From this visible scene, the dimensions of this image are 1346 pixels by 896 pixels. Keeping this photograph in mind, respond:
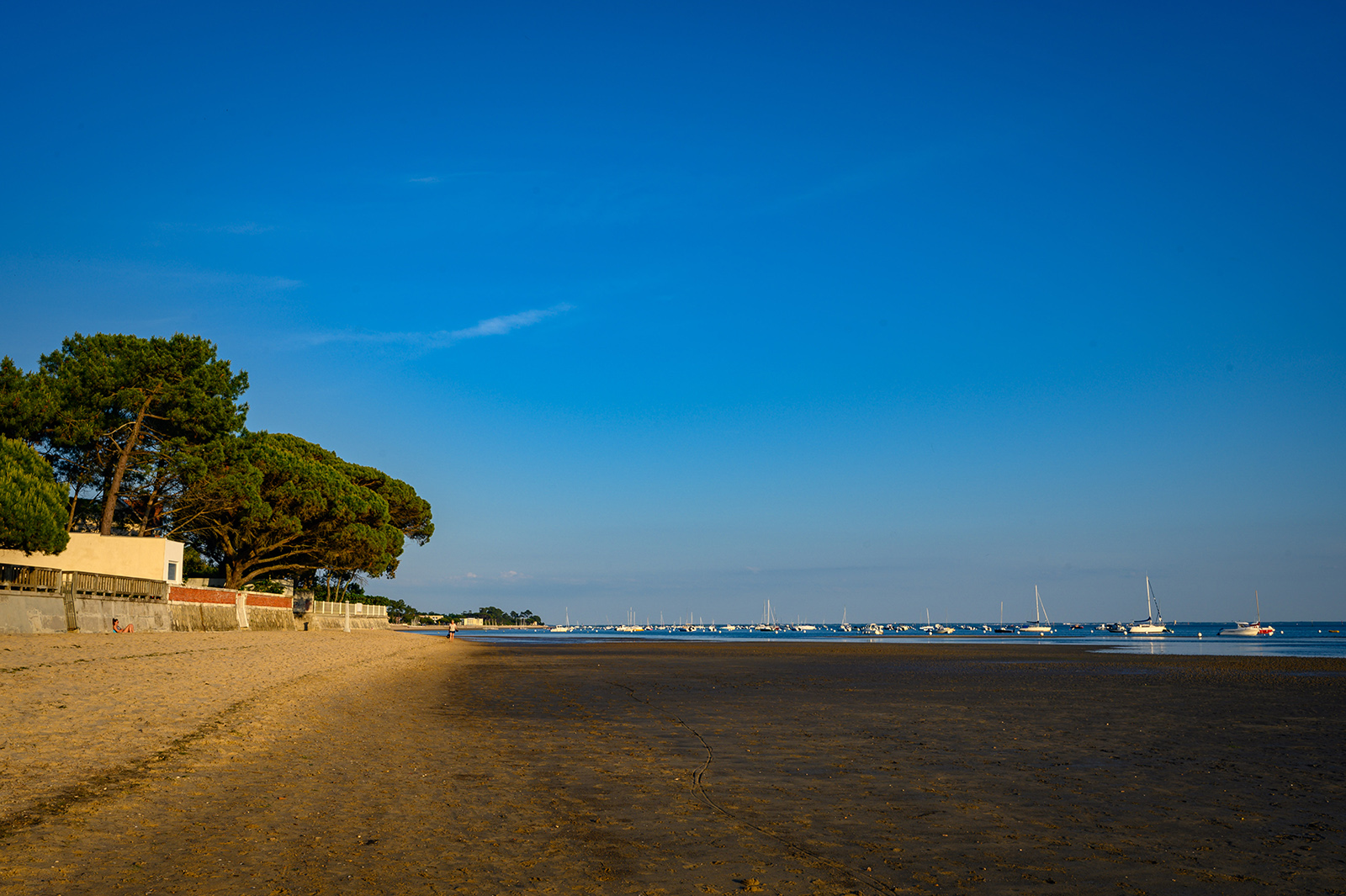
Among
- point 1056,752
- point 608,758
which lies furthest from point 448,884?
point 1056,752

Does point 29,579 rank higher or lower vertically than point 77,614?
higher

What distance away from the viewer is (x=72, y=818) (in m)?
8.32

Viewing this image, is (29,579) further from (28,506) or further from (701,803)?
(701,803)

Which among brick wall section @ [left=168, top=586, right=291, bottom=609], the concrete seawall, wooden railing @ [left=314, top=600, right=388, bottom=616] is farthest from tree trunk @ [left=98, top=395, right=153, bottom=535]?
wooden railing @ [left=314, top=600, right=388, bottom=616]

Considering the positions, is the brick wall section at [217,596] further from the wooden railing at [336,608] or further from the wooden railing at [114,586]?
the wooden railing at [336,608]

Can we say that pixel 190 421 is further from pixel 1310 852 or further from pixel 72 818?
pixel 1310 852

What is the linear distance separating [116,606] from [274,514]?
19.7 meters

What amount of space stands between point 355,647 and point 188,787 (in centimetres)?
3949

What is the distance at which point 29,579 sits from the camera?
36531 millimetres

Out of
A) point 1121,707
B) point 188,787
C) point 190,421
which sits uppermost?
point 190,421

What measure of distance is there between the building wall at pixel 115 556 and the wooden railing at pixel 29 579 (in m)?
7.54

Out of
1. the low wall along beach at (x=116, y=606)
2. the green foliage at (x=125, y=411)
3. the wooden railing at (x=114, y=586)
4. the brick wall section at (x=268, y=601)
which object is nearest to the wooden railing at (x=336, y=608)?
the brick wall section at (x=268, y=601)

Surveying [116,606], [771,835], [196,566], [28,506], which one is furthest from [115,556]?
[771,835]

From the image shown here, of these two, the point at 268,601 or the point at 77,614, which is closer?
the point at 77,614
